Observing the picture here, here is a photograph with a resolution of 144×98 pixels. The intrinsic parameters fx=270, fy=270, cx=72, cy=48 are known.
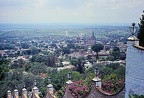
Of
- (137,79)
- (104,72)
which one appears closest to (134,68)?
(137,79)

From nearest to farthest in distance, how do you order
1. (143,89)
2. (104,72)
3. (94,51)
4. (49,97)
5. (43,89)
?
(143,89)
(49,97)
(43,89)
(104,72)
(94,51)

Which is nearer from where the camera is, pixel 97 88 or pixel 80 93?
pixel 97 88

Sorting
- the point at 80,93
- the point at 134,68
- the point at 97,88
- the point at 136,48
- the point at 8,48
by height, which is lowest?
the point at 8,48

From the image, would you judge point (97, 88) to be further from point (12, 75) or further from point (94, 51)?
point (94, 51)

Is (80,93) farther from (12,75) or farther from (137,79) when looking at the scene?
(12,75)

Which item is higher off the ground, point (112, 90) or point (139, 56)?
point (139, 56)

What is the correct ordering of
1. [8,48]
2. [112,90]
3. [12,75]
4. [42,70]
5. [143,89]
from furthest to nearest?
[8,48], [42,70], [12,75], [112,90], [143,89]

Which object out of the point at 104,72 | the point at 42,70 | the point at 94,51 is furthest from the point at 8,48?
the point at 104,72

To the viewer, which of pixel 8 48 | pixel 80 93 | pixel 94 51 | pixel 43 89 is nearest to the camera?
pixel 80 93

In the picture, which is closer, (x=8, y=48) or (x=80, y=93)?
(x=80, y=93)
